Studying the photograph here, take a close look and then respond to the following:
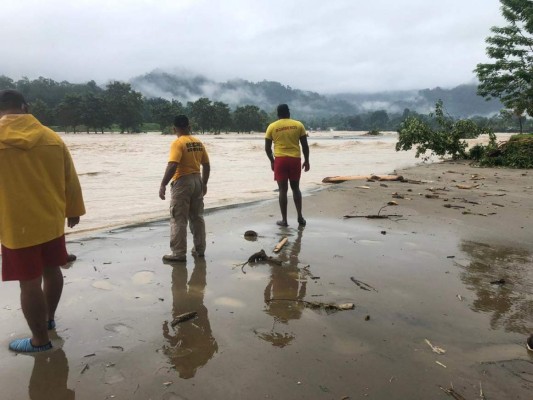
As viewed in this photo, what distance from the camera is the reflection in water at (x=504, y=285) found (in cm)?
319

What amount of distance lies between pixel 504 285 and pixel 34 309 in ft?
13.5

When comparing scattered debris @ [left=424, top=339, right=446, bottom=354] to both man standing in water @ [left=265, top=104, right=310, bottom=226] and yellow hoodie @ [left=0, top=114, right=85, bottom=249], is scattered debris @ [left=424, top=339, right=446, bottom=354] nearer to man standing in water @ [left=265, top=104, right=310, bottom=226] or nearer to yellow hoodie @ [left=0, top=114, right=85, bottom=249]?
yellow hoodie @ [left=0, top=114, right=85, bottom=249]

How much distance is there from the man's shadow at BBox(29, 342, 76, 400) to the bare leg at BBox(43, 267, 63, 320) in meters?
0.46

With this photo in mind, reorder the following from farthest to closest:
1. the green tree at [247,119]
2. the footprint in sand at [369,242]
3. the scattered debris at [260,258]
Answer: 1. the green tree at [247,119]
2. the footprint in sand at [369,242]
3. the scattered debris at [260,258]

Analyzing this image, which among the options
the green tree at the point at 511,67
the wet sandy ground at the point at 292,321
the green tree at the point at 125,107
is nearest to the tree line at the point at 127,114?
the green tree at the point at 125,107

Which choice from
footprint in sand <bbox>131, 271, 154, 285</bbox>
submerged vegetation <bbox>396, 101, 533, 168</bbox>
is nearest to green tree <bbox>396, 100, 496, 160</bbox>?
submerged vegetation <bbox>396, 101, 533, 168</bbox>

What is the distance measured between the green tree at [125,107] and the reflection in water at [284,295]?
236ft

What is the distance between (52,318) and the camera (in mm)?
3088

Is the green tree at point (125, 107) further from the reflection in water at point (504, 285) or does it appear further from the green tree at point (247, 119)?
the reflection in water at point (504, 285)

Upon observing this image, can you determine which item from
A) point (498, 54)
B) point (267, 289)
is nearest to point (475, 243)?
point (267, 289)

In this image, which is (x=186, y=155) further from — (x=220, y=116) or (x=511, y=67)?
(x=220, y=116)

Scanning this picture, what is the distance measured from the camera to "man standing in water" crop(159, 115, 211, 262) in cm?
477

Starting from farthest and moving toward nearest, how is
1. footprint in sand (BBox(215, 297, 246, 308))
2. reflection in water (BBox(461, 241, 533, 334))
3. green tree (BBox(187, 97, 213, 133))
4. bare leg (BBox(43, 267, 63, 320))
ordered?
green tree (BBox(187, 97, 213, 133)) < footprint in sand (BBox(215, 297, 246, 308)) < reflection in water (BBox(461, 241, 533, 334)) < bare leg (BBox(43, 267, 63, 320))

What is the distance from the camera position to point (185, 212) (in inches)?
194
